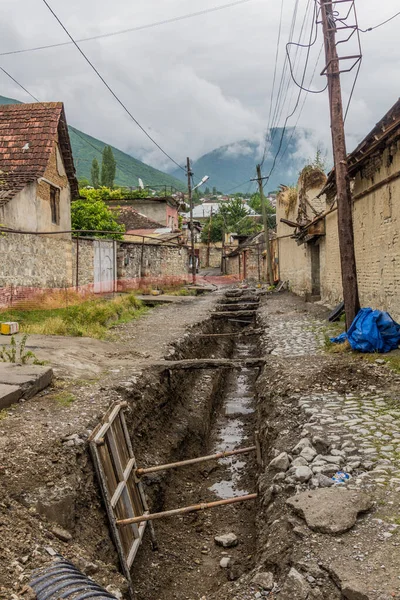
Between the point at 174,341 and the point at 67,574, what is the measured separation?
27.2ft

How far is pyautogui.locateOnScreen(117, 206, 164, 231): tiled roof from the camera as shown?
1431 inches

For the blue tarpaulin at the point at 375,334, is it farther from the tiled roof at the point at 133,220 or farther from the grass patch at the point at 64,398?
the tiled roof at the point at 133,220

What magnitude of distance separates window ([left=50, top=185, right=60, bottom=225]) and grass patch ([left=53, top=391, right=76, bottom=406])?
10.9 m

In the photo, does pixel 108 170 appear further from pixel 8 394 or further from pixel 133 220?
pixel 8 394

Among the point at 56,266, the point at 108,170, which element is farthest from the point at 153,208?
the point at 108,170

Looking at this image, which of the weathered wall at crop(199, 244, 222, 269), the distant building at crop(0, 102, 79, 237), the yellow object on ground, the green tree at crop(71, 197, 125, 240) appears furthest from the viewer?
the weathered wall at crop(199, 244, 222, 269)

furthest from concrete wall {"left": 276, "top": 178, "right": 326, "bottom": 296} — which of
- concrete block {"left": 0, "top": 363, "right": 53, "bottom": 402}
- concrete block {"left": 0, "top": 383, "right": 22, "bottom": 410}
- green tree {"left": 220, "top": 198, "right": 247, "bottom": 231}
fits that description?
green tree {"left": 220, "top": 198, "right": 247, "bottom": 231}

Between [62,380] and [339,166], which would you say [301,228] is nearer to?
[339,166]

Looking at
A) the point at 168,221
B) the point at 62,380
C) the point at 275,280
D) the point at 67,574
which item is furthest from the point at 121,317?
the point at 168,221

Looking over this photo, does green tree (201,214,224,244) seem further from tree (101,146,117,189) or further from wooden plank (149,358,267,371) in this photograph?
wooden plank (149,358,267,371)

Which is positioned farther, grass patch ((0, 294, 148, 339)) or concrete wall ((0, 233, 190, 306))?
concrete wall ((0, 233, 190, 306))

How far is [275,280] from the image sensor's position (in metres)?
30.9

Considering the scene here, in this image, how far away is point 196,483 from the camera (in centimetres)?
733

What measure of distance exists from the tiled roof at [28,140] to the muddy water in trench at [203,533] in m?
9.68
